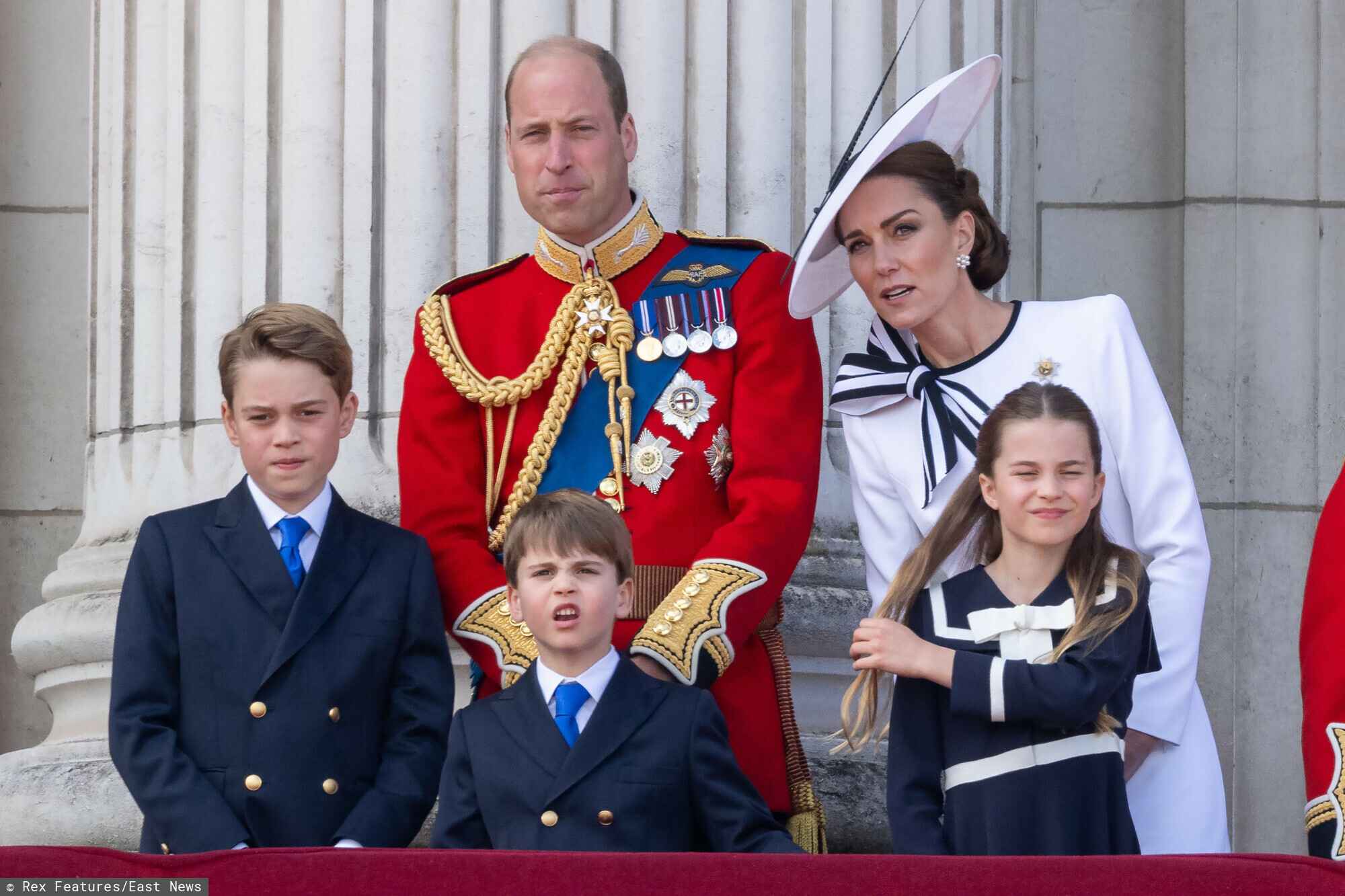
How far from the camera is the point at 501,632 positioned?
347 cm

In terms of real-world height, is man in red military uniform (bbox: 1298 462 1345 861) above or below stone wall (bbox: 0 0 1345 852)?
below

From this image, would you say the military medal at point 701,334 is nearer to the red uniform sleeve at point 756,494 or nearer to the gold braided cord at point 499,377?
the red uniform sleeve at point 756,494

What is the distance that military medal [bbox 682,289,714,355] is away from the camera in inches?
146

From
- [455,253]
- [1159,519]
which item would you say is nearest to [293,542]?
[455,253]

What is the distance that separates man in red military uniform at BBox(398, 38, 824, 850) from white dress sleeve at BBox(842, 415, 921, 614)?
0.27 ft

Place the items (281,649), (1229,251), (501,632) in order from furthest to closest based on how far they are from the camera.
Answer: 1. (1229,251)
2. (501,632)
3. (281,649)

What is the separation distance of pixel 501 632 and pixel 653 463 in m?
0.42

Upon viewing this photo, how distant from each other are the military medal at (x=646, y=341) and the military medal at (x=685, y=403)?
59 mm

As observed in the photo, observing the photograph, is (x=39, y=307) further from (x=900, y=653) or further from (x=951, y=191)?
(x=900, y=653)

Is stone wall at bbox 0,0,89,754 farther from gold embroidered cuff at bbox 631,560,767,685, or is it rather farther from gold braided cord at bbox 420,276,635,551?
gold embroidered cuff at bbox 631,560,767,685

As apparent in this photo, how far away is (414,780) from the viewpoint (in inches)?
132

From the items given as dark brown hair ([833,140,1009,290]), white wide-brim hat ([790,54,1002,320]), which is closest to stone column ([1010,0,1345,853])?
white wide-brim hat ([790,54,1002,320])

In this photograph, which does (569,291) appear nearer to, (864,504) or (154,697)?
(864,504)

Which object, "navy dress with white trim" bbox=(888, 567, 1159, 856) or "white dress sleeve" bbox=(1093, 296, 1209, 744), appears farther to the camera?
"white dress sleeve" bbox=(1093, 296, 1209, 744)
